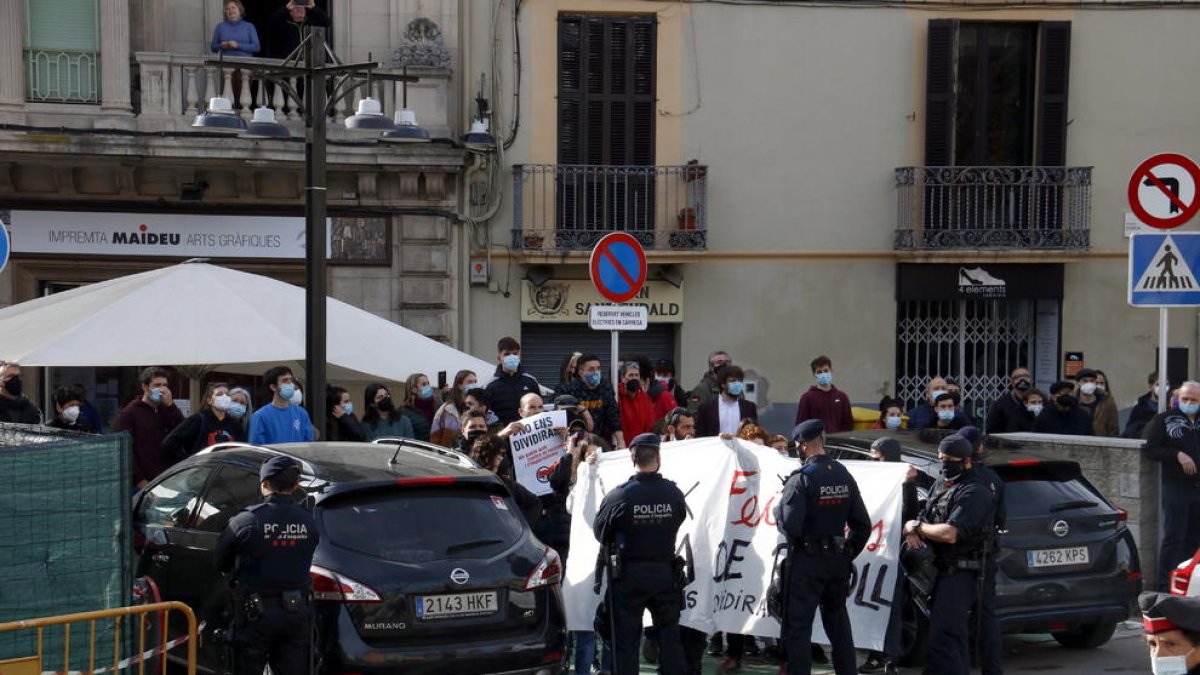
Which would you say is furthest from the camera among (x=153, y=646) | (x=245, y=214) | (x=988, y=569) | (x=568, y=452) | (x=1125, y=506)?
(x=245, y=214)

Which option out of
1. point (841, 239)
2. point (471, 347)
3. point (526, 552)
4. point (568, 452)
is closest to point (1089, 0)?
point (841, 239)

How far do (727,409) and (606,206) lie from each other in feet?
21.0

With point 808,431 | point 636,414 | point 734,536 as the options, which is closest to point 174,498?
point 734,536

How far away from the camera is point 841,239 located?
797 inches

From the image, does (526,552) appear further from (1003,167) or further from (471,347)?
(1003,167)

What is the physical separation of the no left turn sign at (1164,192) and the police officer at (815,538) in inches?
170

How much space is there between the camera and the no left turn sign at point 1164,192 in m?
11.7

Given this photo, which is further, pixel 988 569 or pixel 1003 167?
pixel 1003 167

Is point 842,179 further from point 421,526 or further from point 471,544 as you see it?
point 421,526

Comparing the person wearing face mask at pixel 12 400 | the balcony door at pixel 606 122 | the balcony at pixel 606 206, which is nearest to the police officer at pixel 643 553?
the person wearing face mask at pixel 12 400

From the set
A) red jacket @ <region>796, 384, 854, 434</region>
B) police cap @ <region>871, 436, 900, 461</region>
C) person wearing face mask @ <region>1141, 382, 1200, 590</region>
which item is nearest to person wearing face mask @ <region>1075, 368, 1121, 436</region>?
red jacket @ <region>796, 384, 854, 434</region>

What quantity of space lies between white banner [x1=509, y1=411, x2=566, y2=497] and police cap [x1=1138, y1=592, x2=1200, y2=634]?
6270 mm

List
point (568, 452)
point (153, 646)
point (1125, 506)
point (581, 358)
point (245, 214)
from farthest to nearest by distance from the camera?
point (245, 214) → point (581, 358) → point (1125, 506) → point (568, 452) → point (153, 646)

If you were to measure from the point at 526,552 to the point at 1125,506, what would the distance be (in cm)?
651
